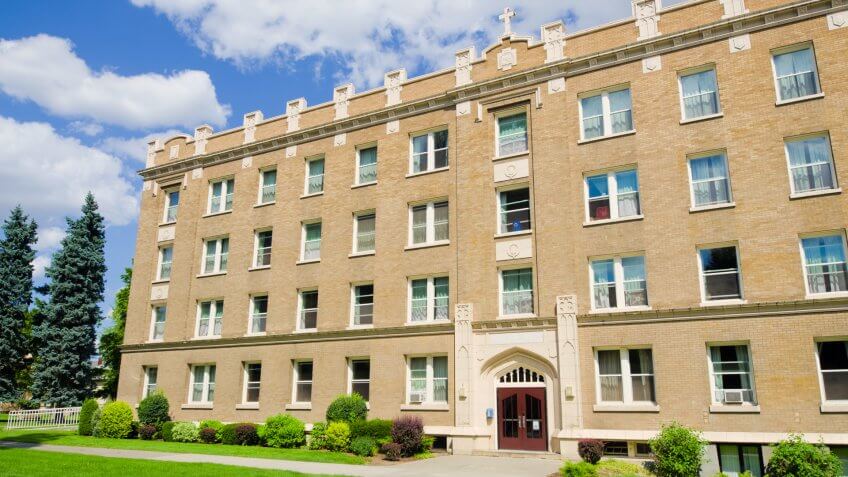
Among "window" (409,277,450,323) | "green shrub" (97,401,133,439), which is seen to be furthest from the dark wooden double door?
"green shrub" (97,401,133,439)

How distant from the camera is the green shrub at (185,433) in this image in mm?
30039

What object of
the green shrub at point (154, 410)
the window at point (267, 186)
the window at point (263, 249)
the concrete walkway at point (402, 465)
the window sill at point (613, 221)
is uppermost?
the window at point (267, 186)

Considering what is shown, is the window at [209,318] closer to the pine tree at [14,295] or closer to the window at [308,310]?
the window at [308,310]

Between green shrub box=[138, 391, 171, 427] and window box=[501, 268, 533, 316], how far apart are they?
1836 cm

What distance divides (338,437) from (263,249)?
1208 centimetres

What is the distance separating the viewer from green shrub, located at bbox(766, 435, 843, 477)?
17.7 meters

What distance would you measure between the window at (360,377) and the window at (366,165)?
859cm

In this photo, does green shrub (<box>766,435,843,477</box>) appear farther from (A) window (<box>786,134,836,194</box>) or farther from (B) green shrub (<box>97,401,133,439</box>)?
(B) green shrub (<box>97,401,133,439</box>)

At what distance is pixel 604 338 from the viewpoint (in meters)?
23.8

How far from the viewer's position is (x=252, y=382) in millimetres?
32312

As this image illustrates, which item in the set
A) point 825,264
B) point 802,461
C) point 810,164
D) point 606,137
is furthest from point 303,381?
point 810,164

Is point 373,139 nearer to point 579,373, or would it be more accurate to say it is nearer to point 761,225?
point 579,373

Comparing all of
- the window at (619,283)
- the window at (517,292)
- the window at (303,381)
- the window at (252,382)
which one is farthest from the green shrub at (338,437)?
the window at (619,283)

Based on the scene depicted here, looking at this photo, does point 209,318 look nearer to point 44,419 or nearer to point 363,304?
point 363,304
